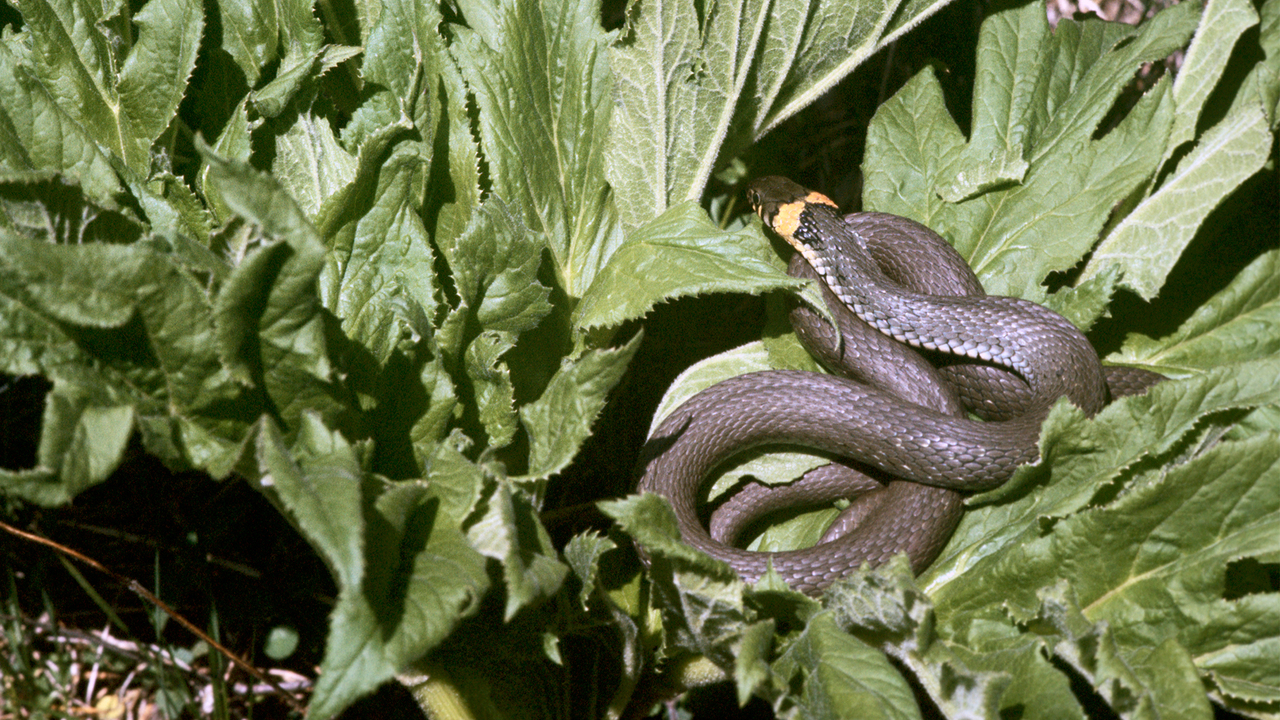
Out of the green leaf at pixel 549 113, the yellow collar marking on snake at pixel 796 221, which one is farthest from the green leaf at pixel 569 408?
the yellow collar marking on snake at pixel 796 221

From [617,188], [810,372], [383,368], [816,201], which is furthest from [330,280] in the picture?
[816,201]

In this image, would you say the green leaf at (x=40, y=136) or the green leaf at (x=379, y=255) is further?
the green leaf at (x=379, y=255)

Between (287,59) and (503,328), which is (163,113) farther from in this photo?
(503,328)

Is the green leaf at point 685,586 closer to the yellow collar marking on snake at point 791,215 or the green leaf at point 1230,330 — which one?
the yellow collar marking on snake at point 791,215

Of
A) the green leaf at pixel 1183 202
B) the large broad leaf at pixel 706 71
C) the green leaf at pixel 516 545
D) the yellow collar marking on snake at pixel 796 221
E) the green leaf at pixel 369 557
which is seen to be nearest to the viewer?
the green leaf at pixel 369 557

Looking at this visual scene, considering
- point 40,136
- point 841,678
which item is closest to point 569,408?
point 841,678

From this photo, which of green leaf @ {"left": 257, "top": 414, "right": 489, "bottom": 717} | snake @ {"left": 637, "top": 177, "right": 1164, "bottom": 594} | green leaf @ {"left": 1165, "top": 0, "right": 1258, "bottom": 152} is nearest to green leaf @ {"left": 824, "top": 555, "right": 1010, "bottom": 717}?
snake @ {"left": 637, "top": 177, "right": 1164, "bottom": 594}
